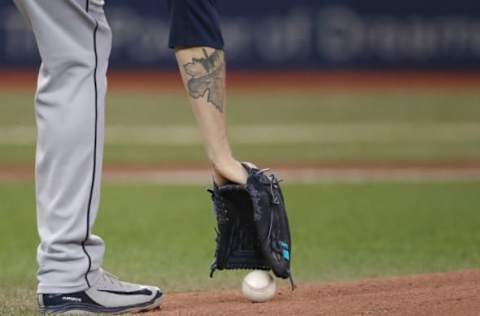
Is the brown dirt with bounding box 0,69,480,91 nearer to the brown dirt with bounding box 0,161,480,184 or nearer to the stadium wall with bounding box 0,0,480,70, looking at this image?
the stadium wall with bounding box 0,0,480,70

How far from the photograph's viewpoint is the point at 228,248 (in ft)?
12.1

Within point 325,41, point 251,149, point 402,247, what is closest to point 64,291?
point 402,247

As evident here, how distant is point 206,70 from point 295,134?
10.3 meters

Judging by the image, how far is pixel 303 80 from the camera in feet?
59.9

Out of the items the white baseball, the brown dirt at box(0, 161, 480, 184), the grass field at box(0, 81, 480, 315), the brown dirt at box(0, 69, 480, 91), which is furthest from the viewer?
the brown dirt at box(0, 69, 480, 91)

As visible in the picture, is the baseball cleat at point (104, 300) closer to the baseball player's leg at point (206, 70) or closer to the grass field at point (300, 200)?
the grass field at point (300, 200)

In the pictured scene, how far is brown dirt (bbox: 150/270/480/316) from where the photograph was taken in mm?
3408

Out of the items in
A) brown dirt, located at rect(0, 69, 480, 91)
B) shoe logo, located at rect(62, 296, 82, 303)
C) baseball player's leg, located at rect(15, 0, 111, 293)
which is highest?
baseball player's leg, located at rect(15, 0, 111, 293)

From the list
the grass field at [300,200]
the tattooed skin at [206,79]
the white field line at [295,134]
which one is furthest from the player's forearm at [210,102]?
the white field line at [295,134]

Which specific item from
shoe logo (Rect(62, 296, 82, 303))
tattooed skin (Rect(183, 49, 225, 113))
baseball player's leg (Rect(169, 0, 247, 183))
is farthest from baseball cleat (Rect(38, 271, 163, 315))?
tattooed skin (Rect(183, 49, 225, 113))

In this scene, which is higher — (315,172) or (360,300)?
(360,300)

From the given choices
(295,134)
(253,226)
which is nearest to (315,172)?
(295,134)

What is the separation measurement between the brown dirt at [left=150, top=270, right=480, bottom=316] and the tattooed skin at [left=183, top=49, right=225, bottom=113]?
0.59 meters

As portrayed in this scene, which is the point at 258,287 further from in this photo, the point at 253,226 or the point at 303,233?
the point at 303,233
